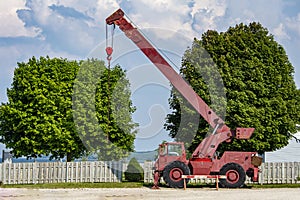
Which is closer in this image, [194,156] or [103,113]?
[194,156]

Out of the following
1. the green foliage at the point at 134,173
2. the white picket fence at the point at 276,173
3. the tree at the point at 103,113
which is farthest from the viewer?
the tree at the point at 103,113

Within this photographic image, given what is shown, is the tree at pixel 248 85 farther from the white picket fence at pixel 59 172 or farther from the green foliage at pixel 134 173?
the white picket fence at pixel 59 172

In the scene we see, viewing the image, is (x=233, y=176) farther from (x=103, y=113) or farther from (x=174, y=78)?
(x=103, y=113)

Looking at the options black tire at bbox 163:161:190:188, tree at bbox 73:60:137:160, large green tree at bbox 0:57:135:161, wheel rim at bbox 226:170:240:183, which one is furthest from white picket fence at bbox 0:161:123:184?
wheel rim at bbox 226:170:240:183

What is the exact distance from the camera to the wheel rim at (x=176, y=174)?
25734mm

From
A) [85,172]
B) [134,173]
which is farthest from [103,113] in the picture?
[134,173]

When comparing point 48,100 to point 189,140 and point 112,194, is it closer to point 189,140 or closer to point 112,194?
point 189,140

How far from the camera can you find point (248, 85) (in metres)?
34.8

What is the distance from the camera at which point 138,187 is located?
26.5 metres

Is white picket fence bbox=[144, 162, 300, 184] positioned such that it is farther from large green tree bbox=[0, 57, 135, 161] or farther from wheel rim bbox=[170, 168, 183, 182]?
large green tree bbox=[0, 57, 135, 161]

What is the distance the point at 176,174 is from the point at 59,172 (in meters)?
8.33

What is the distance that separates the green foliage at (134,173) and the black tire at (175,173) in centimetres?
538


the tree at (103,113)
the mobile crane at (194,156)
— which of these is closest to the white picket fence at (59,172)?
the tree at (103,113)

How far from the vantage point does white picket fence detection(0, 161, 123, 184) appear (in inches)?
1182
